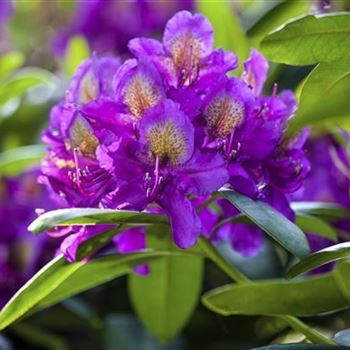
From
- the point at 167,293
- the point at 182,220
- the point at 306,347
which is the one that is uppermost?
the point at 182,220

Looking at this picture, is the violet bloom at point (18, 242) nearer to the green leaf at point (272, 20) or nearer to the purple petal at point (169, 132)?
the green leaf at point (272, 20)

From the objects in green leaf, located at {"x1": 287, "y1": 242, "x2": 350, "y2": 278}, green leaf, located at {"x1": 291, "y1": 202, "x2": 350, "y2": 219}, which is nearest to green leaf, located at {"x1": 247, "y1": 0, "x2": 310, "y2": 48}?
green leaf, located at {"x1": 291, "y1": 202, "x2": 350, "y2": 219}

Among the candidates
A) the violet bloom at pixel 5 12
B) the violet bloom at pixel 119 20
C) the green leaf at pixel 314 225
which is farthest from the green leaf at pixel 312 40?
the violet bloom at pixel 5 12

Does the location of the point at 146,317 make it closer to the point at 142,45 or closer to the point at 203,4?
the point at 142,45

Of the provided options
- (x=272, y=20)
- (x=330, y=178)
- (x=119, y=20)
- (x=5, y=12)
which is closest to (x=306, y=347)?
(x=330, y=178)

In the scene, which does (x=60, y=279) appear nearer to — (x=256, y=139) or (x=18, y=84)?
(x=256, y=139)

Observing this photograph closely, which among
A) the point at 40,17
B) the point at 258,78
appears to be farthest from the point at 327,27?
the point at 40,17

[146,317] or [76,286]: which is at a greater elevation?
[76,286]
